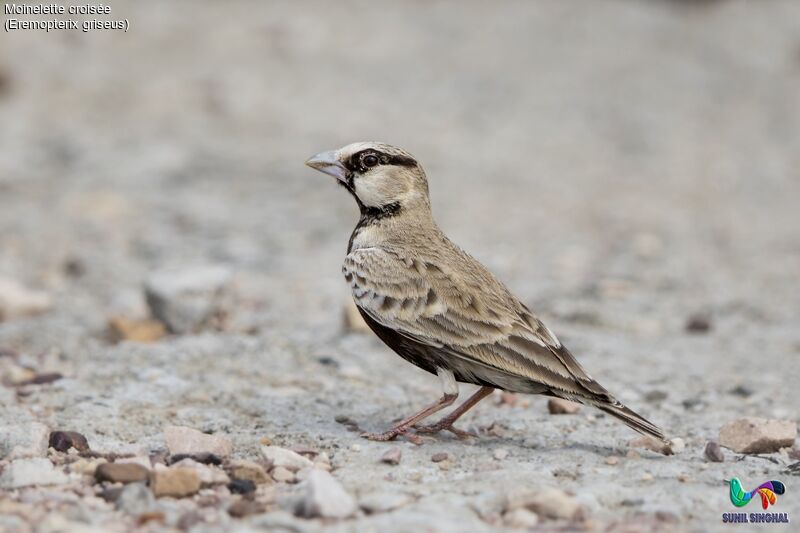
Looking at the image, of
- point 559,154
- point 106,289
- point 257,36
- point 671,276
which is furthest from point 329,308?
point 257,36

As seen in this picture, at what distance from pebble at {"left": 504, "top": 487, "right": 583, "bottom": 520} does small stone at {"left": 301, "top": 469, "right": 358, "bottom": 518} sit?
0.60m

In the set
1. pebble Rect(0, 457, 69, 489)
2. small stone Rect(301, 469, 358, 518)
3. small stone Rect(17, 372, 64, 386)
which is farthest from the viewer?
small stone Rect(17, 372, 64, 386)

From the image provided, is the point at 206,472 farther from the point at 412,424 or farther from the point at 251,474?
the point at 412,424

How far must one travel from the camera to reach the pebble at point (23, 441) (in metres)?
4.62

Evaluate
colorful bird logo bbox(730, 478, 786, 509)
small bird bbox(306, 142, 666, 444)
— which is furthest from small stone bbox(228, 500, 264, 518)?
colorful bird logo bbox(730, 478, 786, 509)

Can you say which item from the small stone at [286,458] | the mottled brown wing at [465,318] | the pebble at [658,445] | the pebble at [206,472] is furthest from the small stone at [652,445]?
the pebble at [206,472]

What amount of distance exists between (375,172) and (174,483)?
85.3 inches

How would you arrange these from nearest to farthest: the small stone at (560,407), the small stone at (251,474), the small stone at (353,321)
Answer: the small stone at (251,474), the small stone at (560,407), the small stone at (353,321)

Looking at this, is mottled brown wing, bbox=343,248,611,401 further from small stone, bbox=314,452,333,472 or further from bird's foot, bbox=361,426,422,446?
small stone, bbox=314,452,333,472

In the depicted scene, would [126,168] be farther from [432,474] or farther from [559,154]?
[432,474]

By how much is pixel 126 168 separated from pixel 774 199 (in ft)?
24.8

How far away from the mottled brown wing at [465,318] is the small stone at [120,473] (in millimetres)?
1403

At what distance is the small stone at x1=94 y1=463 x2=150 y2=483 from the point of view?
4.30 metres

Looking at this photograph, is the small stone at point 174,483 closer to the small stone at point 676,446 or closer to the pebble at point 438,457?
the pebble at point 438,457
